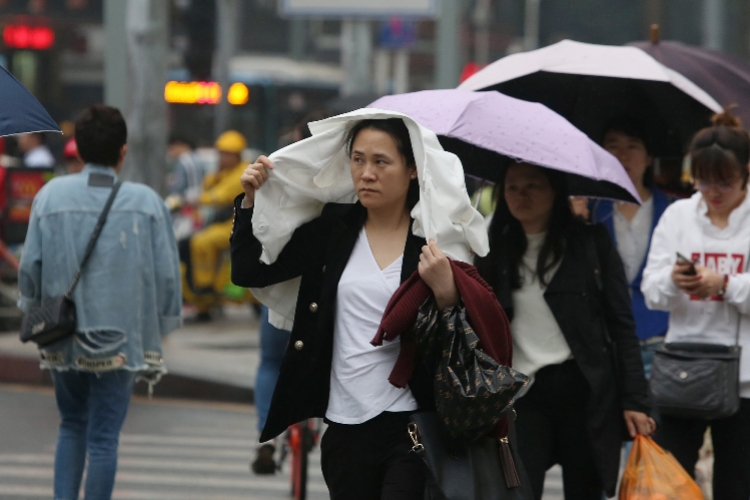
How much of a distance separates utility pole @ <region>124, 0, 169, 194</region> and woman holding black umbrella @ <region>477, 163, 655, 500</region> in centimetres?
700

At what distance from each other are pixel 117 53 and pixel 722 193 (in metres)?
7.36

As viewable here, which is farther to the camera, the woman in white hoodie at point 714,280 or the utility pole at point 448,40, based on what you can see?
the utility pole at point 448,40

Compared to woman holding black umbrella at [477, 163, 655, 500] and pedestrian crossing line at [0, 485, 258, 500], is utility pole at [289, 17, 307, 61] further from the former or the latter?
woman holding black umbrella at [477, 163, 655, 500]

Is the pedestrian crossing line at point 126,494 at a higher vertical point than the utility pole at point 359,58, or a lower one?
lower

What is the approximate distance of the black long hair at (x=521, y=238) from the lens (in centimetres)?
436

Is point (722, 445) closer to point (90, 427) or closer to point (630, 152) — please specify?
point (630, 152)

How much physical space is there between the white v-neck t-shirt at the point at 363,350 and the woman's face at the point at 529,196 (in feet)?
2.89

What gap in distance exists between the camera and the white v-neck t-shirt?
3.59m

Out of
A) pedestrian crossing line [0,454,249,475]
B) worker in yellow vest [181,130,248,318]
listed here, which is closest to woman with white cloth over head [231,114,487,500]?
pedestrian crossing line [0,454,249,475]

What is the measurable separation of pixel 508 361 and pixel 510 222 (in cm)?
101

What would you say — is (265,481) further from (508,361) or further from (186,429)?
(508,361)

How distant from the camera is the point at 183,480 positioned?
7094 millimetres

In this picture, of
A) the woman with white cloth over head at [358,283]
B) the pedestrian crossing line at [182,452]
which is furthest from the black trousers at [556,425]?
the pedestrian crossing line at [182,452]

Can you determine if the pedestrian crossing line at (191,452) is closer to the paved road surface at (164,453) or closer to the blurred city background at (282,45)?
the paved road surface at (164,453)
